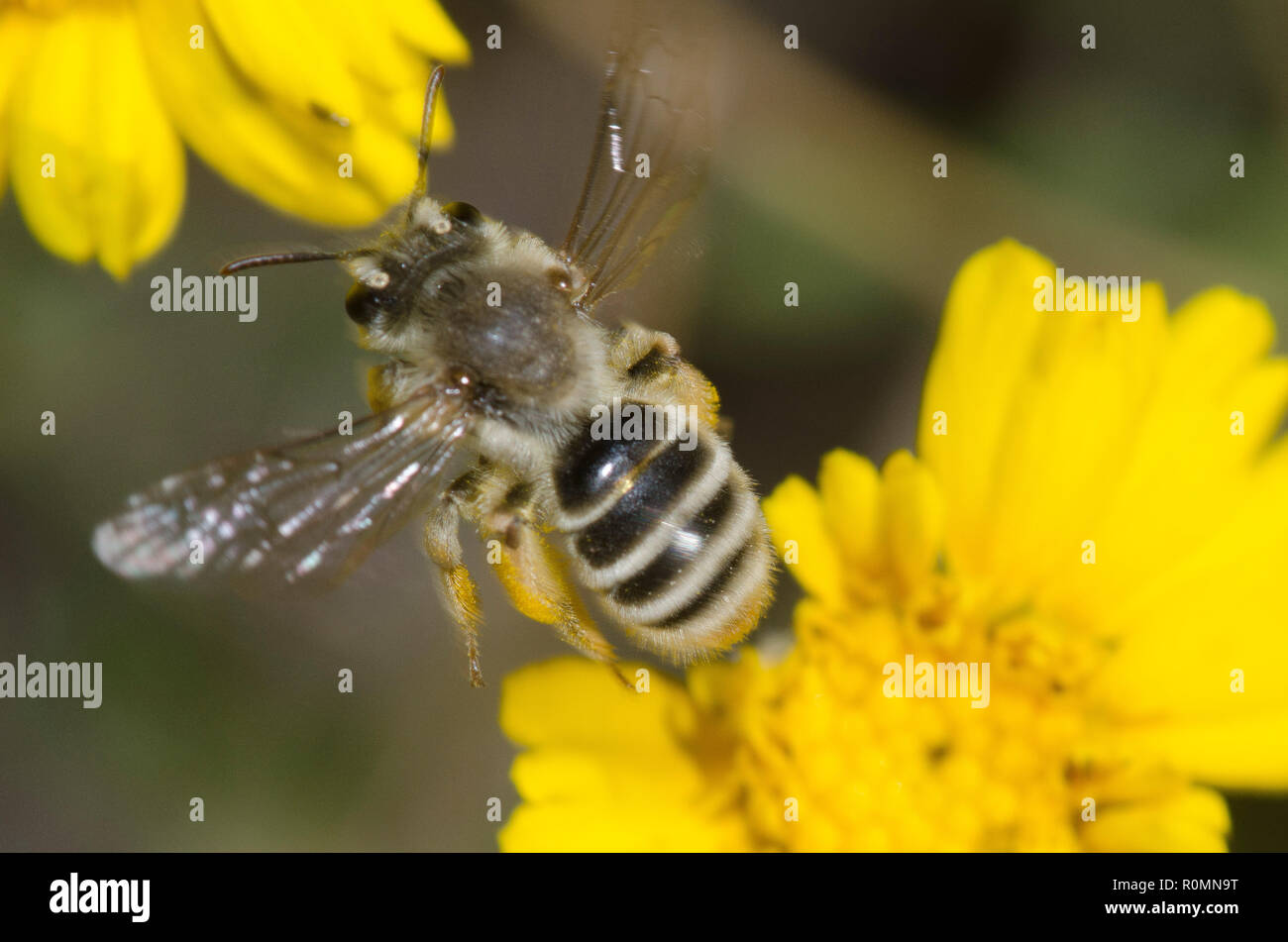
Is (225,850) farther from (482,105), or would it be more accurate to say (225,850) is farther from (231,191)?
(482,105)

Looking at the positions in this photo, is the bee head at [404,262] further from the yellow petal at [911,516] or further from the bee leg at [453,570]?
the yellow petal at [911,516]

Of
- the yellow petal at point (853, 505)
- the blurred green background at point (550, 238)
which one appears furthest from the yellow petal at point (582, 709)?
the blurred green background at point (550, 238)

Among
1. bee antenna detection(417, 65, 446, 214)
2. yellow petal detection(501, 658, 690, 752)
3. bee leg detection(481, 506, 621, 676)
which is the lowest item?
yellow petal detection(501, 658, 690, 752)

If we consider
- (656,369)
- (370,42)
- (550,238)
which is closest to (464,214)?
(656,369)

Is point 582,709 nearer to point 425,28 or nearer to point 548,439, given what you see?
point 548,439

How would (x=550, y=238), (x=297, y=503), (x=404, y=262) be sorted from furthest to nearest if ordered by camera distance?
(x=550, y=238) < (x=404, y=262) < (x=297, y=503)

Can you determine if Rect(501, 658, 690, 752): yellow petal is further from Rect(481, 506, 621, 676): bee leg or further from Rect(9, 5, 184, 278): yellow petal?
Rect(9, 5, 184, 278): yellow petal

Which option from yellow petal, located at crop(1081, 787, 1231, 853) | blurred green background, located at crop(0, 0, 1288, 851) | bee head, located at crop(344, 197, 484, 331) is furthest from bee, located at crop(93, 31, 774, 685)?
blurred green background, located at crop(0, 0, 1288, 851)
